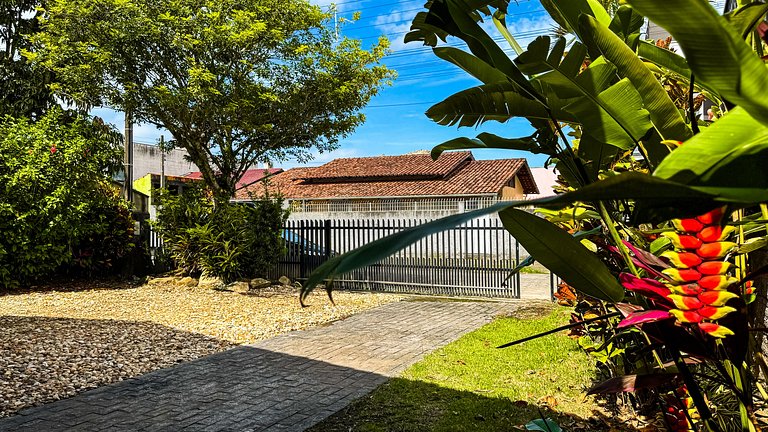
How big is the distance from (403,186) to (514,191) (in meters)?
6.14

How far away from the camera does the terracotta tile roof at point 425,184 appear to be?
24250mm

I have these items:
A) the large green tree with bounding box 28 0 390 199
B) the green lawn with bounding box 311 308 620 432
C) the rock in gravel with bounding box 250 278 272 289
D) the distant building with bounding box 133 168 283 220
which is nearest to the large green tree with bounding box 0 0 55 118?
the large green tree with bounding box 28 0 390 199

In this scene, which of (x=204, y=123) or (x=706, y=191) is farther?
(x=204, y=123)

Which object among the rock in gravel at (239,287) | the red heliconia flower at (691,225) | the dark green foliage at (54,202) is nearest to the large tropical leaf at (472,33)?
the red heliconia flower at (691,225)

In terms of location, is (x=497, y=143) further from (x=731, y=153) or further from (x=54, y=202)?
(x=54, y=202)

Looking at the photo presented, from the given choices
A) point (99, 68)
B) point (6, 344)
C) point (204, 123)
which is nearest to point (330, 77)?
point (204, 123)

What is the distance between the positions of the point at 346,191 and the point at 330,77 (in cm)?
1446

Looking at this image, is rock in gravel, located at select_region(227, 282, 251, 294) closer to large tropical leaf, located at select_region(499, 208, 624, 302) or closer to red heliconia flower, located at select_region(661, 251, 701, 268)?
large tropical leaf, located at select_region(499, 208, 624, 302)

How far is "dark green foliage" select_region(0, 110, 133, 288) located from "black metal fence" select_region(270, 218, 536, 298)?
381 cm

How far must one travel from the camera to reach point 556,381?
4176 millimetres

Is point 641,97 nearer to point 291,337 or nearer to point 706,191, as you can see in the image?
point 706,191

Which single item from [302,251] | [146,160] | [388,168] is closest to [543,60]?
[302,251]

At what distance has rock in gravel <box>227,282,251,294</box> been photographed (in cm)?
1027

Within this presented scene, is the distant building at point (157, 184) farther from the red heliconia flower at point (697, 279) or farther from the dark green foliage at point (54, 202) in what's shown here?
the red heliconia flower at point (697, 279)
